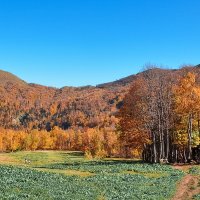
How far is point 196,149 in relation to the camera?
3187 inches

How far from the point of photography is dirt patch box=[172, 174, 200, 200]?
38562 millimetres

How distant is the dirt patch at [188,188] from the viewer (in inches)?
1518

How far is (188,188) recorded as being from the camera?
43125 millimetres

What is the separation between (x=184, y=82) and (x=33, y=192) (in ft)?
141

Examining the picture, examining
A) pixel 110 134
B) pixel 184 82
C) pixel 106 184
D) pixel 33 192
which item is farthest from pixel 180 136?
pixel 110 134

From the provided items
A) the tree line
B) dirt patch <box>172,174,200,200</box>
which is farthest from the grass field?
the tree line

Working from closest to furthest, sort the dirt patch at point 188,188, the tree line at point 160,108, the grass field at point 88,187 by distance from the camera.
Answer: the grass field at point 88,187 → the dirt patch at point 188,188 → the tree line at point 160,108

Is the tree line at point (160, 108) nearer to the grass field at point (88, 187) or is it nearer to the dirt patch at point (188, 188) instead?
the grass field at point (88, 187)

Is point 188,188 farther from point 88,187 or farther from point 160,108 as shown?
point 160,108

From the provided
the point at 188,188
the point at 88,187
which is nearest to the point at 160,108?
the point at 188,188

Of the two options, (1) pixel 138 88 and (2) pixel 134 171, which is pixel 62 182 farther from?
(1) pixel 138 88

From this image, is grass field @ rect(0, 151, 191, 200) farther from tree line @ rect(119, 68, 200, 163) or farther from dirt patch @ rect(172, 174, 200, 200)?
tree line @ rect(119, 68, 200, 163)

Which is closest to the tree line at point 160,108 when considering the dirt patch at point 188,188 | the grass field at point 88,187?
the grass field at point 88,187

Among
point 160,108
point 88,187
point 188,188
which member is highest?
point 160,108
